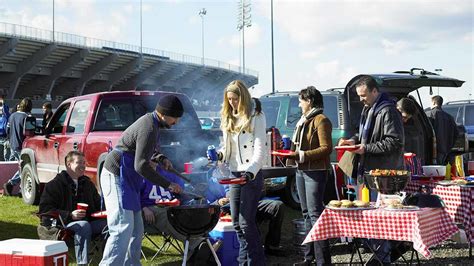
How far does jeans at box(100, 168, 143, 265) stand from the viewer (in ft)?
17.1

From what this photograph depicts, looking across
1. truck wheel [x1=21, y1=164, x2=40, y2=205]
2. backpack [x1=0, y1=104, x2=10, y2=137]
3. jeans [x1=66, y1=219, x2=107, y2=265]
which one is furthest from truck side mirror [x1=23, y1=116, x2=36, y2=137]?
jeans [x1=66, y1=219, x2=107, y2=265]

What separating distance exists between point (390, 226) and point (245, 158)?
1.39 meters

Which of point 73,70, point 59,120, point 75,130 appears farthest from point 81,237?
point 73,70

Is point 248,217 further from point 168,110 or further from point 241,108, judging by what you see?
point 168,110

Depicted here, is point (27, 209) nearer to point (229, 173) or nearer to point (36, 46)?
point (229, 173)

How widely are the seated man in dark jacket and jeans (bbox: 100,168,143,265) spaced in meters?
Result: 0.76

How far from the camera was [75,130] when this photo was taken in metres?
9.08

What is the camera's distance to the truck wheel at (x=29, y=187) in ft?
34.1

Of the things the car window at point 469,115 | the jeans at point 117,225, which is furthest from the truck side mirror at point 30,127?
the car window at point 469,115

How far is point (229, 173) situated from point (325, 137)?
95 cm

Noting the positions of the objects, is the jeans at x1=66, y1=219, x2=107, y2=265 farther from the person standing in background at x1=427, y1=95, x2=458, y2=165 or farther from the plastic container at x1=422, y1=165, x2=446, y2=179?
the person standing in background at x1=427, y1=95, x2=458, y2=165

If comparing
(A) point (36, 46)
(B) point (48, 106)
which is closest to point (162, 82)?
(A) point (36, 46)

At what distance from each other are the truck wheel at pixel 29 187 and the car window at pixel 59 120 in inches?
39.8

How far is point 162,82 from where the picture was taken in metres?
63.0
